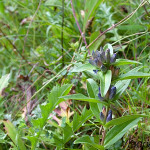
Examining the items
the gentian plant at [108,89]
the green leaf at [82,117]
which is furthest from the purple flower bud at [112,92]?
the green leaf at [82,117]

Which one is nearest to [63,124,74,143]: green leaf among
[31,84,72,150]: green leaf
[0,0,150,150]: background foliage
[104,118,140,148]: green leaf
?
[0,0,150,150]: background foliage

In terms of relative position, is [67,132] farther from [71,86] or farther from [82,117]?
[71,86]

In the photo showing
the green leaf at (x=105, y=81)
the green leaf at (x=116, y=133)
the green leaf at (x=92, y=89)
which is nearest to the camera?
the green leaf at (x=105, y=81)

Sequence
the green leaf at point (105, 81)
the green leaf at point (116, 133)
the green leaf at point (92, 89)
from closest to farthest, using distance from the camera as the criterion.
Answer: the green leaf at point (105, 81) < the green leaf at point (116, 133) < the green leaf at point (92, 89)

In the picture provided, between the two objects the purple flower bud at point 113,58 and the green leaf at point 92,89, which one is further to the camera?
the green leaf at point 92,89

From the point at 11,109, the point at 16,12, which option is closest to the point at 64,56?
the point at 11,109

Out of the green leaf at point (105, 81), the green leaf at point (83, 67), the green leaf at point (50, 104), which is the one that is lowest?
the green leaf at point (50, 104)

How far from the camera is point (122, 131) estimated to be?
1099 mm

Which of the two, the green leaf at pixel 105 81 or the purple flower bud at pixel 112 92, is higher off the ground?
the green leaf at pixel 105 81

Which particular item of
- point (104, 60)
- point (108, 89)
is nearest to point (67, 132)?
point (108, 89)

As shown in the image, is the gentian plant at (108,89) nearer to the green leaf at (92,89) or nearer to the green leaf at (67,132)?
the green leaf at (92,89)

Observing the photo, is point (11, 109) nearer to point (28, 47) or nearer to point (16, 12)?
point (28, 47)

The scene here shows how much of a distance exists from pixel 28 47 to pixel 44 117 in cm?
153

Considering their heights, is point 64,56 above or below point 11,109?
above
